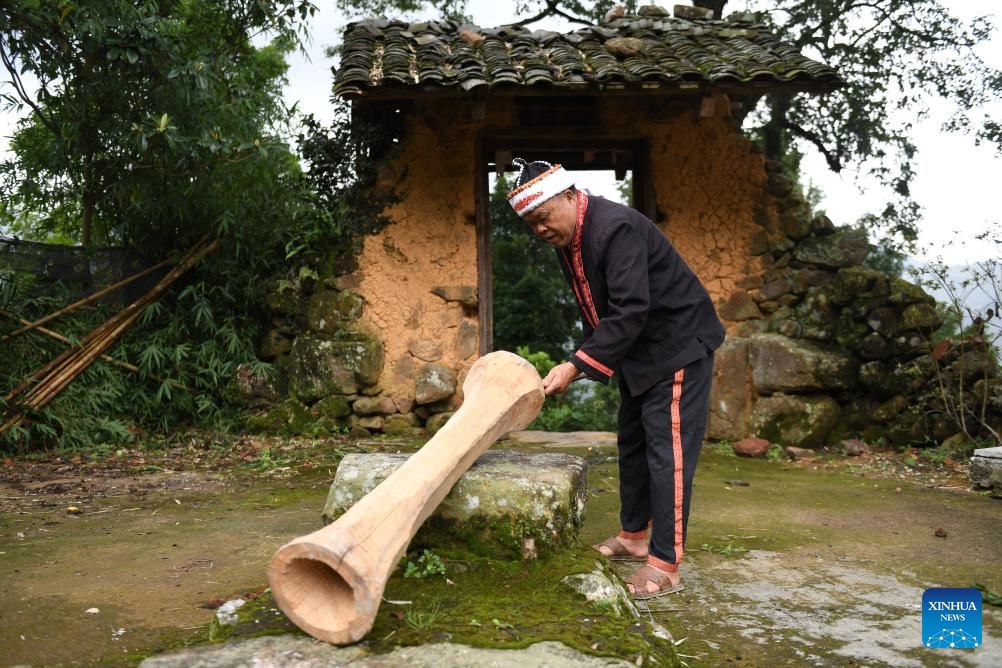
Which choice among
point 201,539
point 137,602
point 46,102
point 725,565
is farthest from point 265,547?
point 46,102

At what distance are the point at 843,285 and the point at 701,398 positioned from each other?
159 inches

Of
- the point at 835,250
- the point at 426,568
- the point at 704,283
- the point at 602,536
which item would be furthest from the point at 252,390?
the point at 835,250

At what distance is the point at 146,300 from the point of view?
670 cm

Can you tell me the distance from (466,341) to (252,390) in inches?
69.0

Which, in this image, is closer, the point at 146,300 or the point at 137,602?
the point at 137,602

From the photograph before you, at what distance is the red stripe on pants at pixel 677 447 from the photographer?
2988mm

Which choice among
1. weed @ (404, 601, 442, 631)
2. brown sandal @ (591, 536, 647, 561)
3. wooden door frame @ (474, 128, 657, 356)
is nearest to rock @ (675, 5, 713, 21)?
wooden door frame @ (474, 128, 657, 356)

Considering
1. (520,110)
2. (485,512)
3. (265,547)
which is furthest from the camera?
(520,110)

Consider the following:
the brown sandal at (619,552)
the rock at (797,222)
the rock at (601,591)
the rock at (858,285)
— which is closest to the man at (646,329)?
the brown sandal at (619,552)

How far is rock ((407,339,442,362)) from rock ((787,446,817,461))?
107 inches

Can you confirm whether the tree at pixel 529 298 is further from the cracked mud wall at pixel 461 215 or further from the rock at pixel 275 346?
the rock at pixel 275 346

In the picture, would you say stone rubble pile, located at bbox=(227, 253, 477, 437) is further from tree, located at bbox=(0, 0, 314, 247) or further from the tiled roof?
the tiled roof

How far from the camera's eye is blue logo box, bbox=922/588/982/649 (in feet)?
8.28

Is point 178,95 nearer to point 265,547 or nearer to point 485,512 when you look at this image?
point 265,547
